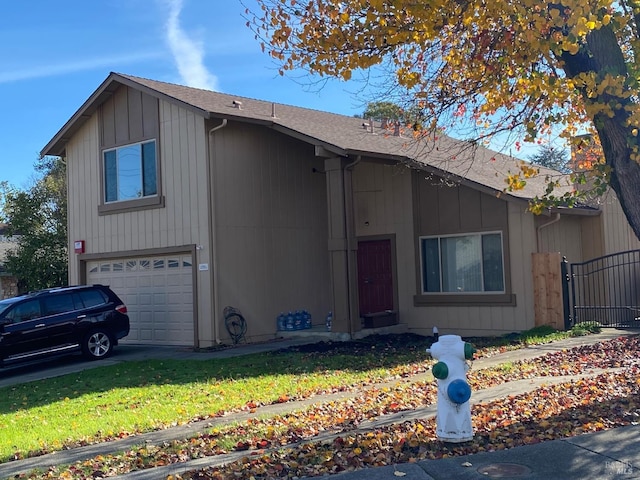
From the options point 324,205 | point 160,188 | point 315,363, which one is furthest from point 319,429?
point 324,205

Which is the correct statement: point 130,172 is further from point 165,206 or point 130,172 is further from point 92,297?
point 92,297

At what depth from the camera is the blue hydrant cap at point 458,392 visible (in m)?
6.14

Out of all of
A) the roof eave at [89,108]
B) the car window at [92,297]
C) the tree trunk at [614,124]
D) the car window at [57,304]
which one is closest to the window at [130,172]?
the roof eave at [89,108]

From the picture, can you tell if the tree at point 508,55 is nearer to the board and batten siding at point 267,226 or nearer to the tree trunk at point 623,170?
the tree trunk at point 623,170

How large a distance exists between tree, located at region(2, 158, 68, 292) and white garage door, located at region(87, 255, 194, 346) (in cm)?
807

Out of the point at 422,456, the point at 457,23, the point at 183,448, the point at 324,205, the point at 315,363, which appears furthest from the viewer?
the point at 324,205

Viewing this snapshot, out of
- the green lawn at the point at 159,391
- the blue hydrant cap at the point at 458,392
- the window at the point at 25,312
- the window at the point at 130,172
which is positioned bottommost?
the green lawn at the point at 159,391

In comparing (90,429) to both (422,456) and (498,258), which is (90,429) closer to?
(422,456)

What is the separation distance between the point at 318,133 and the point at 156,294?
5575mm

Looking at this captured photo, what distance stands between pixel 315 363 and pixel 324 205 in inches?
278

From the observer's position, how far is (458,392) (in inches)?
242

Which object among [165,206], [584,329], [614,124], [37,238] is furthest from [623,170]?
[37,238]

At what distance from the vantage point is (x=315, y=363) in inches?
521

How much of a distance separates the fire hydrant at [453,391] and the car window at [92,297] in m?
11.0
